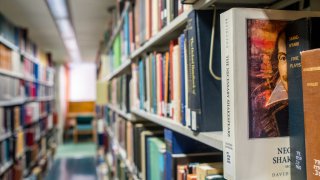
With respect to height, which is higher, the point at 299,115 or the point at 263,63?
the point at 263,63

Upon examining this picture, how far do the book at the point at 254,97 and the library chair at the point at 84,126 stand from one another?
30.0ft

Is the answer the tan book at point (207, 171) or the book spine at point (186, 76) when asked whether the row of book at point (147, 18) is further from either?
the tan book at point (207, 171)

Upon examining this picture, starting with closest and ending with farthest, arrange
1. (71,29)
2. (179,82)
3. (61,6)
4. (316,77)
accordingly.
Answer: (316,77) → (179,82) → (61,6) → (71,29)

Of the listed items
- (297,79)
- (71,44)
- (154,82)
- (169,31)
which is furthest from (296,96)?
(71,44)

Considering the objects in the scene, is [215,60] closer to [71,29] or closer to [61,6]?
[61,6]

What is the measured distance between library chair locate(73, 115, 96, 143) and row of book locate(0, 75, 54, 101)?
139 inches

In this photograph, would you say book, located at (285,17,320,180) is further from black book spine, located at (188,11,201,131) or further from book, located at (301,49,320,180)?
black book spine, located at (188,11,201,131)

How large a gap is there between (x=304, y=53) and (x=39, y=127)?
243 inches

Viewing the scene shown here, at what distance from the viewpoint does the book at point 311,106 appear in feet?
1.80

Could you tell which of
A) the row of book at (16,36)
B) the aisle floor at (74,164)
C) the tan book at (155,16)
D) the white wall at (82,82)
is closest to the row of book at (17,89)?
the row of book at (16,36)

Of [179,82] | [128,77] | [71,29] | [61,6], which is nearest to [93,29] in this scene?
[71,29]

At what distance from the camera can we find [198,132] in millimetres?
859

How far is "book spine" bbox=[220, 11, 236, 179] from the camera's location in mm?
654

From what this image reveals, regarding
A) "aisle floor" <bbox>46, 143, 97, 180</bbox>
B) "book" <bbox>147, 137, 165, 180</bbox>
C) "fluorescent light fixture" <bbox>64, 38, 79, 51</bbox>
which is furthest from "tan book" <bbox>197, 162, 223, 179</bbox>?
"fluorescent light fixture" <bbox>64, 38, 79, 51</bbox>
